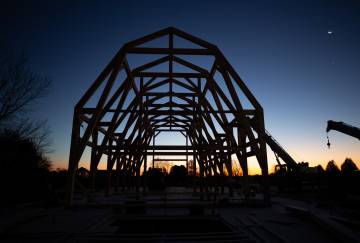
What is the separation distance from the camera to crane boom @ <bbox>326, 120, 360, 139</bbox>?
22.1m

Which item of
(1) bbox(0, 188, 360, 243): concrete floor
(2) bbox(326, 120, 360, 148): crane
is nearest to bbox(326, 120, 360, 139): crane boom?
(2) bbox(326, 120, 360, 148): crane

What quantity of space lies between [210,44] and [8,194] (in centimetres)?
1719

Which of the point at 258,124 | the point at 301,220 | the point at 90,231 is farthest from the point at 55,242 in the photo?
the point at 258,124

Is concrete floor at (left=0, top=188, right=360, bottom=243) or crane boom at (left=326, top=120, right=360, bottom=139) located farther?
crane boom at (left=326, top=120, right=360, bottom=139)

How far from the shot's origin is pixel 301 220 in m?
8.29

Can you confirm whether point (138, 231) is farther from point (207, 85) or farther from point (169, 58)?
point (207, 85)

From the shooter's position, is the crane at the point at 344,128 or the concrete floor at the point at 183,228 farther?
the crane at the point at 344,128

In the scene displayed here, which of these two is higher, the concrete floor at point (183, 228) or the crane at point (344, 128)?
the crane at point (344, 128)

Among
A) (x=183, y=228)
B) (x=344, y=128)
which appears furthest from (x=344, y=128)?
(x=183, y=228)

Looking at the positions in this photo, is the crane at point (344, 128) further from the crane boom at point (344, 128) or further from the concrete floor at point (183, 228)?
the concrete floor at point (183, 228)

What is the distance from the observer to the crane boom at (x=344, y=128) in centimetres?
2208

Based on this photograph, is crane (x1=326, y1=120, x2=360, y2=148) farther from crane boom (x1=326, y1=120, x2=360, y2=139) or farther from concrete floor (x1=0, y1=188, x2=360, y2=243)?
concrete floor (x1=0, y1=188, x2=360, y2=243)

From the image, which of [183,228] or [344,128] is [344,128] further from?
[183,228]

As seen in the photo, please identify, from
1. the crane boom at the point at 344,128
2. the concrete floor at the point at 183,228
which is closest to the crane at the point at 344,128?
the crane boom at the point at 344,128
